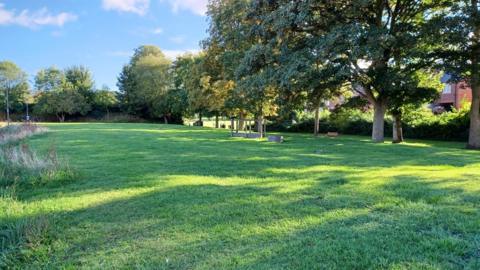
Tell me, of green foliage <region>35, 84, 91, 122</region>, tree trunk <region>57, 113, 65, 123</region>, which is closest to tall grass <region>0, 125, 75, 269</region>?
green foliage <region>35, 84, 91, 122</region>

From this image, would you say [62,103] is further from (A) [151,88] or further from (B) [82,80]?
(A) [151,88]

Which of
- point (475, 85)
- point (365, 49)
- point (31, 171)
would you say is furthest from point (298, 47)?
point (31, 171)

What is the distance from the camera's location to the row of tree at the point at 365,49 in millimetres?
14047

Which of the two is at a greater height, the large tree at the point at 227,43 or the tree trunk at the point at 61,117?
the large tree at the point at 227,43

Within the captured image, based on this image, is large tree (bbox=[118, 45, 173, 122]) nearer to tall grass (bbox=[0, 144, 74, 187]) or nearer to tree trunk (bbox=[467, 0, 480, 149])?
tree trunk (bbox=[467, 0, 480, 149])

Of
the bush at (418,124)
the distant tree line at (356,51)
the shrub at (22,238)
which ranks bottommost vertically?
the shrub at (22,238)

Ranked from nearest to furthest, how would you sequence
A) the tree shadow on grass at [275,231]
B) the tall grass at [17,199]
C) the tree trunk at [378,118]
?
the tree shadow on grass at [275,231], the tall grass at [17,199], the tree trunk at [378,118]

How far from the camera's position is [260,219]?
408 cm

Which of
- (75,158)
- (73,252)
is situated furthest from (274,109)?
(73,252)

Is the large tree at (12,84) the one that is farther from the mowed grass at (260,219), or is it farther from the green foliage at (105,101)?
the mowed grass at (260,219)

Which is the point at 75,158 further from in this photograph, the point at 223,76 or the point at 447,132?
the point at 447,132

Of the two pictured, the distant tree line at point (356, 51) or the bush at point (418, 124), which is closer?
the distant tree line at point (356, 51)

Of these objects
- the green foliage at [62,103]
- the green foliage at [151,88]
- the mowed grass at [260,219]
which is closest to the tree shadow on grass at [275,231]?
the mowed grass at [260,219]

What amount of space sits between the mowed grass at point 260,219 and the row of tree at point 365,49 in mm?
8081
